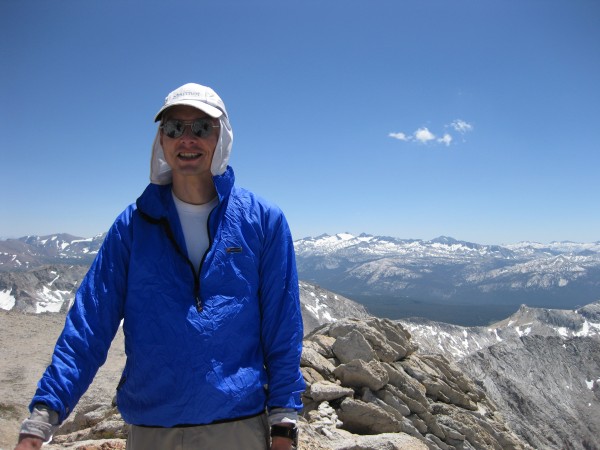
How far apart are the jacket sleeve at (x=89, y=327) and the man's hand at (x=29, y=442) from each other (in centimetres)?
22

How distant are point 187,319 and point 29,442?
59.5 inches

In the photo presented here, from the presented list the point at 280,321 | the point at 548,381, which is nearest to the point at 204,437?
the point at 280,321

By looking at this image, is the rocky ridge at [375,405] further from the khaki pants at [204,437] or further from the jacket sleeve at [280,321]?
the jacket sleeve at [280,321]

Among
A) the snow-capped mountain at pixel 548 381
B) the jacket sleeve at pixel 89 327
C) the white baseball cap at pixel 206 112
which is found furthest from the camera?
the snow-capped mountain at pixel 548 381

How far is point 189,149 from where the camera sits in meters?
4.24

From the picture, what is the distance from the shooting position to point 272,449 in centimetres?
392

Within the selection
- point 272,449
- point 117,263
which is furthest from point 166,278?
point 272,449

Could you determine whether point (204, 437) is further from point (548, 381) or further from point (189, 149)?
point (548, 381)

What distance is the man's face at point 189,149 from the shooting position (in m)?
4.24

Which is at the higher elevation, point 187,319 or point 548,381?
point 187,319

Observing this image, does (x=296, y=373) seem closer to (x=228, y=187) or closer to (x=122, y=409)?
(x=122, y=409)

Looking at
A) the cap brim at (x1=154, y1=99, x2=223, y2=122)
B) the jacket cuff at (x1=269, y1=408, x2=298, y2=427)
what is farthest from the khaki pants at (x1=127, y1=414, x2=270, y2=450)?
the cap brim at (x1=154, y1=99, x2=223, y2=122)

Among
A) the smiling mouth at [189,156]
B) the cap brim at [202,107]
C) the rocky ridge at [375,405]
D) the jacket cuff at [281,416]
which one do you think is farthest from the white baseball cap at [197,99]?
the rocky ridge at [375,405]

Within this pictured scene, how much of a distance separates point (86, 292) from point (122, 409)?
1163 millimetres
